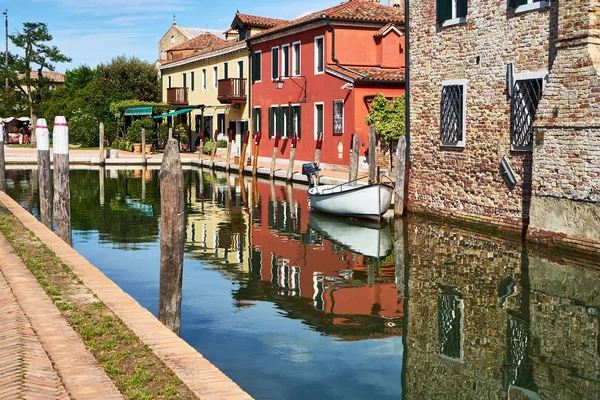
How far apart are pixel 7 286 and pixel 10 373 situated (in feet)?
9.65

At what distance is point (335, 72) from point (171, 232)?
2149cm

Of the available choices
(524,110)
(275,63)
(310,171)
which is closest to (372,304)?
(524,110)

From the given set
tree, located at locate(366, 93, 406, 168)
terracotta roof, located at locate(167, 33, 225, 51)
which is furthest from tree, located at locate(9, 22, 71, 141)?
tree, located at locate(366, 93, 406, 168)

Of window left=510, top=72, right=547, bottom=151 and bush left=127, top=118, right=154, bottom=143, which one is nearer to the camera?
window left=510, top=72, right=547, bottom=151

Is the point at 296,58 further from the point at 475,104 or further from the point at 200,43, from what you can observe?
the point at 200,43

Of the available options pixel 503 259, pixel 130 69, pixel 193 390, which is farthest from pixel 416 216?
pixel 130 69

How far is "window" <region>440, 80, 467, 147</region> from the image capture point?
17344 millimetres

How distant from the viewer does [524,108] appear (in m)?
15.4

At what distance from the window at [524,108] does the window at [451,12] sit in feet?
7.96

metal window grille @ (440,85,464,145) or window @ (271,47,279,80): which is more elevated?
window @ (271,47,279,80)

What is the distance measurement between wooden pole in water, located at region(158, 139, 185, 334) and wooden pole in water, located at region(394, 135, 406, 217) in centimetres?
1074

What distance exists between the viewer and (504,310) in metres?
10.2

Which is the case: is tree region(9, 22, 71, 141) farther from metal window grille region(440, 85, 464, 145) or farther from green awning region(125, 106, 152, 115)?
metal window grille region(440, 85, 464, 145)

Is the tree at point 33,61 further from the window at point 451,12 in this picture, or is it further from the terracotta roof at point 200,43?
the window at point 451,12
